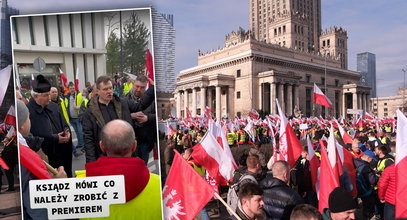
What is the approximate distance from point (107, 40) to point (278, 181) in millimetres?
2582

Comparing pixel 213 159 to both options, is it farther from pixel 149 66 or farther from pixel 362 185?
pixel 149 66

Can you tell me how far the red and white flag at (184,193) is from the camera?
329cm

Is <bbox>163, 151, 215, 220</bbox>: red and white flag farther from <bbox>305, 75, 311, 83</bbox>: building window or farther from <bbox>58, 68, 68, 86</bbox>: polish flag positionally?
<bbox>305, 75, 311, 83</bbox>: building window

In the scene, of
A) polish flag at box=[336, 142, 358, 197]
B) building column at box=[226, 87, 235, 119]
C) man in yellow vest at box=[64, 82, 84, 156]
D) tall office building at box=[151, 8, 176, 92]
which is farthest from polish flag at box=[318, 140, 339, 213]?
building column at box=[226, 87, 235, 119]

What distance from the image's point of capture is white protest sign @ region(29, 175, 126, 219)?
216cm

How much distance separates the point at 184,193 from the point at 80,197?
135 cm

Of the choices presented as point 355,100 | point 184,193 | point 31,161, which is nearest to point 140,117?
point 31,161

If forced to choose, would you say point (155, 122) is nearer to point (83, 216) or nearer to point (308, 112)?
point (83, 216)

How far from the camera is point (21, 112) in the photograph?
2.22 m

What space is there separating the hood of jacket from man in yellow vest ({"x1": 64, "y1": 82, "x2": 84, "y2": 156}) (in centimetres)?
20

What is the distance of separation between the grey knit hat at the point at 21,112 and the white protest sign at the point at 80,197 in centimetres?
38

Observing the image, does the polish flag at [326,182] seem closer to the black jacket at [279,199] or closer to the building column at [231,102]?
the black jacket at [279,199]

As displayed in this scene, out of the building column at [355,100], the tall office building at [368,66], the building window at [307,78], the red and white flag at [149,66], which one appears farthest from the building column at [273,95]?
the tall office building at [368,66]

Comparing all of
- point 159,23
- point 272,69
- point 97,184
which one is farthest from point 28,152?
point 272,69
